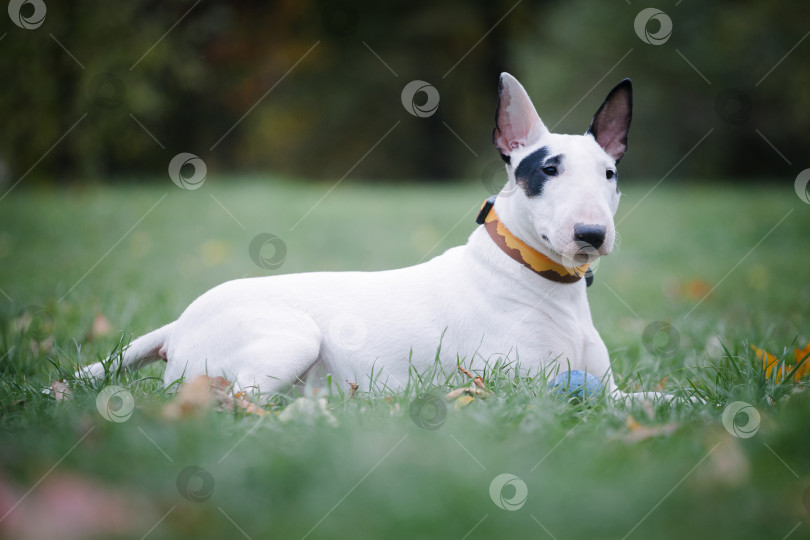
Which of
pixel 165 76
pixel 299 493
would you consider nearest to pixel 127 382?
pixel 299 493

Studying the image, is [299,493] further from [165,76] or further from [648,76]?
[648,76]

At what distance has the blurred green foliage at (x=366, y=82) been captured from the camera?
1105cm

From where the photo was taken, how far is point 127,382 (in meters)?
3.02

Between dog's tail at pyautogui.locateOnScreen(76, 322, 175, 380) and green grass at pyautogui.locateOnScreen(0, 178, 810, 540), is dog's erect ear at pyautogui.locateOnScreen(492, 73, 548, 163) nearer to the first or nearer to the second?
green grass at pyautogui.locateOnScreen(0, 178, 810, 540)

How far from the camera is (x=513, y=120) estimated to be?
315 centimetres

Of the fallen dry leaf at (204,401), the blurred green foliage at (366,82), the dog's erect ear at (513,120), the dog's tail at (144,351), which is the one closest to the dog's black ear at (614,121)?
the dog's erect ear at (513,120)
